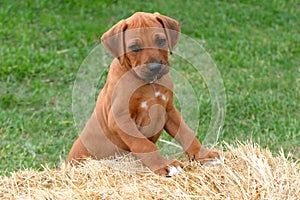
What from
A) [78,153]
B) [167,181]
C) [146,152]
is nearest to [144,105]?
[146,152]

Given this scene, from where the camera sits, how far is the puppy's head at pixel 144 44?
13.0ft

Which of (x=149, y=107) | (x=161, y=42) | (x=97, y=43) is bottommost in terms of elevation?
(x=97, y=43)

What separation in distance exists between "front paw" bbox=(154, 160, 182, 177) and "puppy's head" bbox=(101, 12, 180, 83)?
21.3 inches

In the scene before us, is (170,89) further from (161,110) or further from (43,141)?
(43,141)

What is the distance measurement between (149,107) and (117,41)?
1.51ft

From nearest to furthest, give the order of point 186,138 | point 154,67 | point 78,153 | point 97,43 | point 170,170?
point 154,67
point 170,170
point 186,138
point 78,153
point 97,43

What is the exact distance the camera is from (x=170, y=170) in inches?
160

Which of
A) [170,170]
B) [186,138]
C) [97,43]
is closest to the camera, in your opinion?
[170,170]

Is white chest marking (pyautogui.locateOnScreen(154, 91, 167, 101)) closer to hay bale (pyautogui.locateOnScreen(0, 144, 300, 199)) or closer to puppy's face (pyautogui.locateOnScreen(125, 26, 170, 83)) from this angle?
puppy's face (pyautogui.locateOnScreen(125, 26, 170, 83))

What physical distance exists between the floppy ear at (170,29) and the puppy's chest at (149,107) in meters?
0.30

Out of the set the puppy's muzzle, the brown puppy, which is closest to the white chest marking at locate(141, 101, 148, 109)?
the brown puppy

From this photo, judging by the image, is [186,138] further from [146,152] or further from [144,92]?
[144,92]

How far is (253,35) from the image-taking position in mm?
9867

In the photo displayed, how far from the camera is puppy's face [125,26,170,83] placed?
13.0ft
